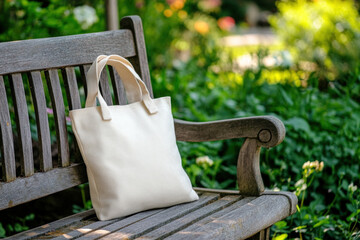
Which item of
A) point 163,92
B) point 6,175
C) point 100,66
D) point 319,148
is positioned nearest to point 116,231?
point 6,175

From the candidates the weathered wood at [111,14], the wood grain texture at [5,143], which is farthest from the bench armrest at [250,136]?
the weathered wood at [111,14]

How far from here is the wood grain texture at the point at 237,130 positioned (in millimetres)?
1945

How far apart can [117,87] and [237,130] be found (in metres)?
0.52

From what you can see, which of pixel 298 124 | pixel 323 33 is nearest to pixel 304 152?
pixel 298 124

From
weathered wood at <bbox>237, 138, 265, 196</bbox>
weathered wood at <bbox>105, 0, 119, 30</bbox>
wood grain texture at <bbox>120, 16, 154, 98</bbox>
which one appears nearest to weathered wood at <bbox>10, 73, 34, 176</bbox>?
wood grain texture at <bbox>120, 16, 154, 98</bbox>

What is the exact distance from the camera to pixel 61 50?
1920 millimetres

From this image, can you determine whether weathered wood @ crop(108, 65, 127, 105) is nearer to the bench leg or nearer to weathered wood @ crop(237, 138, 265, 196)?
weathered wood @ crop(237, 138, 265, 196)

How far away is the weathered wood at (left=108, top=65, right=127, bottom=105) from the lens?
7.02ft

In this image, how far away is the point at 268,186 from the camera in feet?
9.53

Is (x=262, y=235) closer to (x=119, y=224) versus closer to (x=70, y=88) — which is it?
(x=119, y=224)

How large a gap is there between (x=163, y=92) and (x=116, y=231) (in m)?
1.81

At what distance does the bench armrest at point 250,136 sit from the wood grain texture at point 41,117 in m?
0.62

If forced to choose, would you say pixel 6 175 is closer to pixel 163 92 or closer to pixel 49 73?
pixel 49 73

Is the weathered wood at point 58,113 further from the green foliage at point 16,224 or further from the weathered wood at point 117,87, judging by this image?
the green foliage at point 16,224
